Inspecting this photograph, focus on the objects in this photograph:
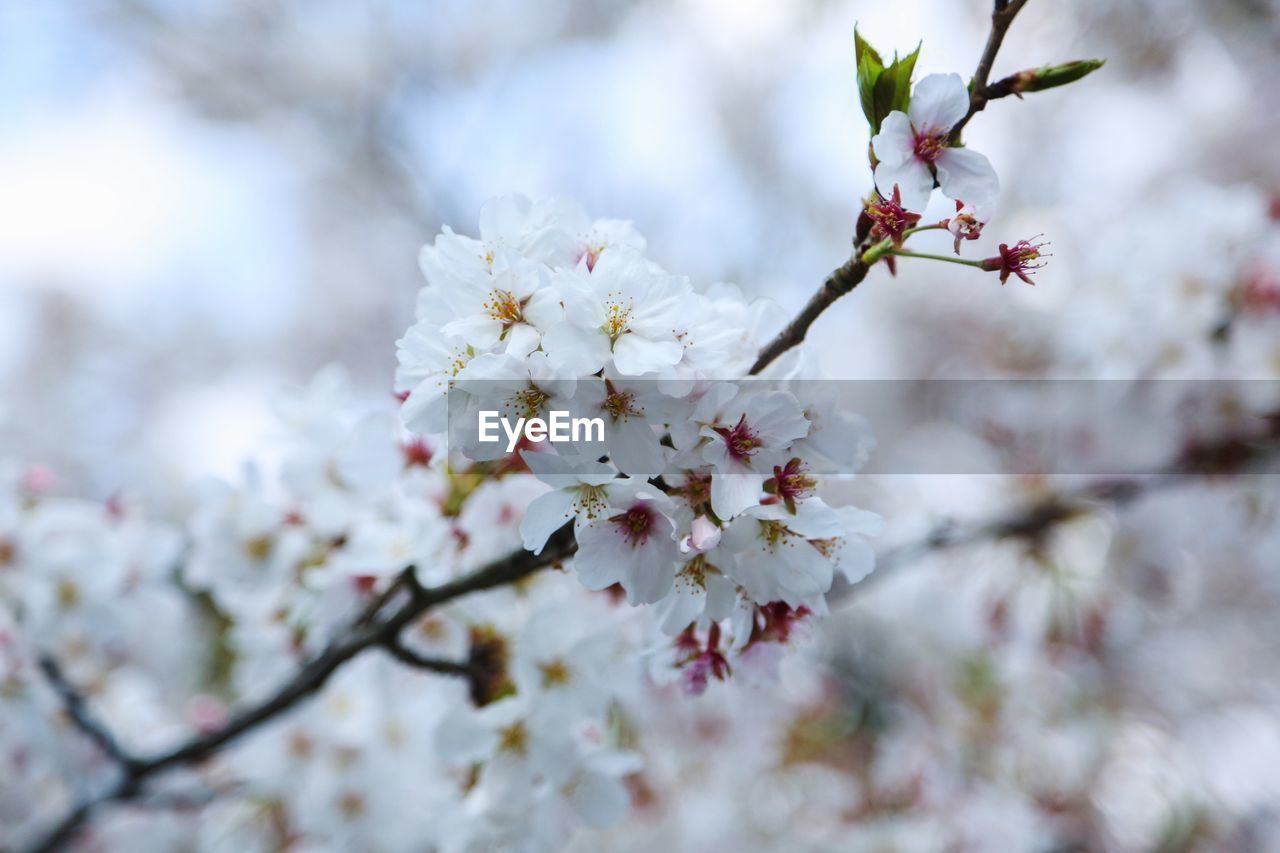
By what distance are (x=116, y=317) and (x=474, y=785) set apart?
5.41 m

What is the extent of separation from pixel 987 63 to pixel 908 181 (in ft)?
0.35

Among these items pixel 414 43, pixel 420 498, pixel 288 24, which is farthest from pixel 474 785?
pixel 288 24

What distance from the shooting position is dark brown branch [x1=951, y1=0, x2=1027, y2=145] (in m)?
0.59

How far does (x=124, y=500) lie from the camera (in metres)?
1.38

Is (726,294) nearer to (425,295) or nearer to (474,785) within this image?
(425,295)

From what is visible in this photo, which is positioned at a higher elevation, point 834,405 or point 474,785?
point 834,405

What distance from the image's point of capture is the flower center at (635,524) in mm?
608

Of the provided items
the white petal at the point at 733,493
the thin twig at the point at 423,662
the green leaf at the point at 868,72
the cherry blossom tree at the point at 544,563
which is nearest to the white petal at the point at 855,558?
the cherry blossom tree at the point at 544,563

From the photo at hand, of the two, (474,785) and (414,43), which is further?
(414,43)

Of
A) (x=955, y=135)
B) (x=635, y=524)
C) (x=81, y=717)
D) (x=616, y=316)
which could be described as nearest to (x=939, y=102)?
(x=955, y=135)

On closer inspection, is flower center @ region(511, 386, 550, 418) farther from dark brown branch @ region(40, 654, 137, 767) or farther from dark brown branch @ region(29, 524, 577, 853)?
dark brown branch @ region(40, 654, 137, 767)

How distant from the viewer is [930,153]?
600 mm

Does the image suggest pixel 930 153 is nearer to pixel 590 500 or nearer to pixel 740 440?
pixel 740 440

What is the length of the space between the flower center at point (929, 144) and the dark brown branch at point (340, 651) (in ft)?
1.31
